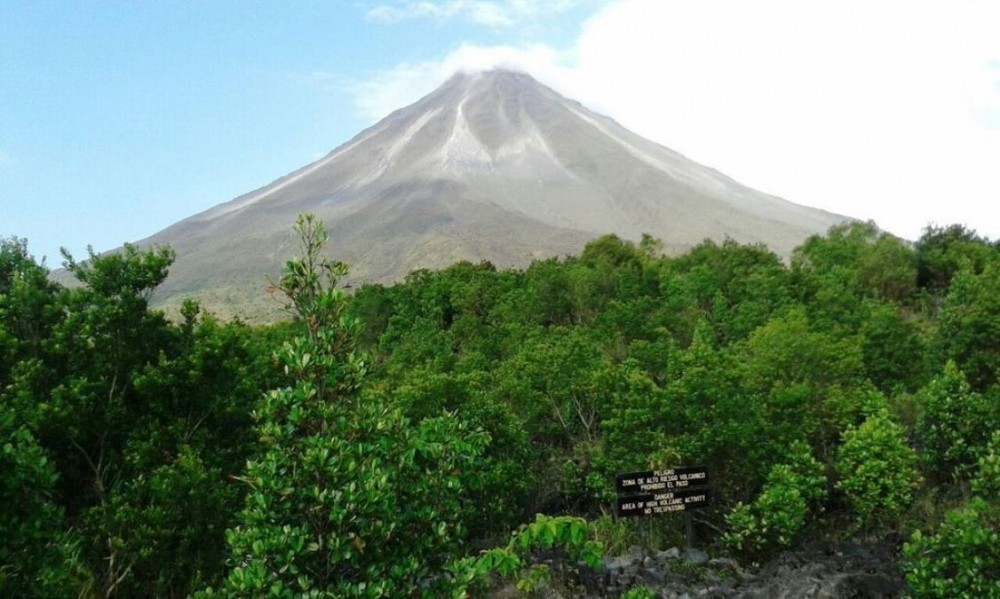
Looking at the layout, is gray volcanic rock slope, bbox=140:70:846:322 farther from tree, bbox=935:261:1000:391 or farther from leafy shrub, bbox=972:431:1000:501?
leafy shrub, bbox=972:431:1000:501

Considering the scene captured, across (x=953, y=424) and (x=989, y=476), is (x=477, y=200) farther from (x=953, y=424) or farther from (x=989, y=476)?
(x=989, y=476)

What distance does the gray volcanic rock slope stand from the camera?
9531cm

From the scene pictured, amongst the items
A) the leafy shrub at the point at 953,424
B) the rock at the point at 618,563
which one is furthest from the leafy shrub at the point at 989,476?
the rock at the point at 618,563

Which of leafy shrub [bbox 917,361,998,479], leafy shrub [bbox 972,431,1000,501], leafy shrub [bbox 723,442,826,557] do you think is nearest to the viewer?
leafy shrub [bbox 972,431,1000,501]

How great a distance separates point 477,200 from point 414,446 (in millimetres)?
116934

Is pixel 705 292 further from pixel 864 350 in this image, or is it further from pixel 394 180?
pixel 394 180

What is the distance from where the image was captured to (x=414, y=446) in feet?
18.1

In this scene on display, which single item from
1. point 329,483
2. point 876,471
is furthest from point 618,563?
point 329,483

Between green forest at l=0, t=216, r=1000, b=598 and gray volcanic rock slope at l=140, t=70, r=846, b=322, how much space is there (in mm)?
66250

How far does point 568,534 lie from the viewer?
5367 mm

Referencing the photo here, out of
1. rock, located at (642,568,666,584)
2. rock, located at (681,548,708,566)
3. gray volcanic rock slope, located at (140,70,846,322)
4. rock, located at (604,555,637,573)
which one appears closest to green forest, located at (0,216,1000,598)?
rock, located at (604,555,637,573)

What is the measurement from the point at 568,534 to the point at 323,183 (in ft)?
495

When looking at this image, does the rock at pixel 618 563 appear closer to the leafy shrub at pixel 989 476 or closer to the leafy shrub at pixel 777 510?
the leafy shrub at pixel 777 510

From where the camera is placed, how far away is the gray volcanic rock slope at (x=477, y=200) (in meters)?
95.3
